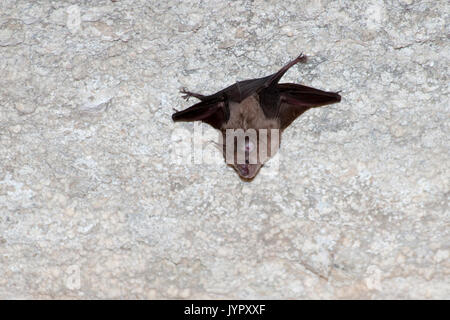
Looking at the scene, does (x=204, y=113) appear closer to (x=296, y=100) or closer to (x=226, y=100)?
(x=226, y=100)

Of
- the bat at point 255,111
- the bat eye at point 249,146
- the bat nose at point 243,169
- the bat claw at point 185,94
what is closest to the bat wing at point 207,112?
the bat at point 255,111

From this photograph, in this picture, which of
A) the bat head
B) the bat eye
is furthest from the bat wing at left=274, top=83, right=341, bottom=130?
the bat eye

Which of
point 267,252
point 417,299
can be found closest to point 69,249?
point 267,252

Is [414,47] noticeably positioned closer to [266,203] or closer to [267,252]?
[266,203]

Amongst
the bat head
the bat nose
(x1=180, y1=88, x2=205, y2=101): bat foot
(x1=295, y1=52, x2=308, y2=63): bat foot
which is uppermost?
(x1=295, y1=52, x2=308, y2=63): bat foot

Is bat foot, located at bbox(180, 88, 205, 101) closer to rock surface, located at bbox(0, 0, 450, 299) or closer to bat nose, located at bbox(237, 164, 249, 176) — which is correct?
rock surface, located at bbox(0, 0, 450, 299)

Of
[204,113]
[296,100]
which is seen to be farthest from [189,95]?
[296,100]
